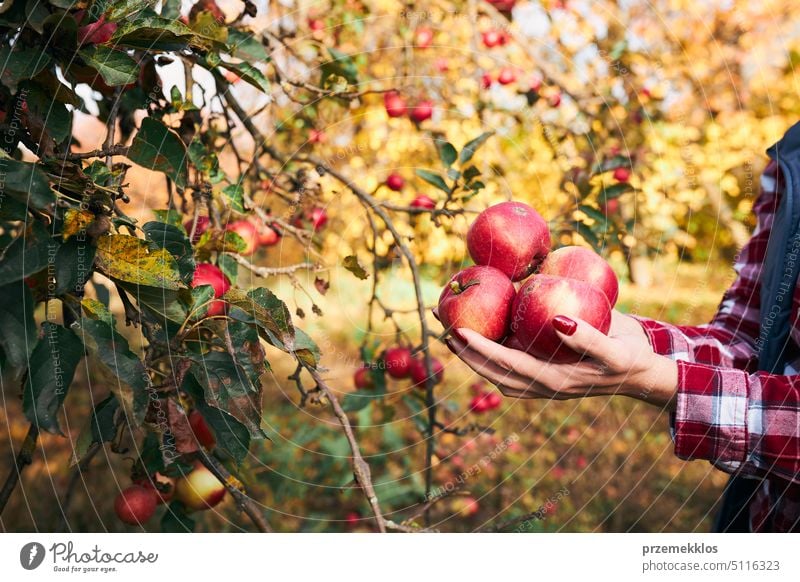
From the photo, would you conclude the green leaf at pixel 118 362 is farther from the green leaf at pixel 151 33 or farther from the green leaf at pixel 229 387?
the green leaf at pixel 151 33

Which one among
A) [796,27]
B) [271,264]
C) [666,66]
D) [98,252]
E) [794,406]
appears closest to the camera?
[98,252]

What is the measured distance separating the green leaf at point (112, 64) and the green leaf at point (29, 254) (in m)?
0.15

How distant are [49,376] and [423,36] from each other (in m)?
1.75

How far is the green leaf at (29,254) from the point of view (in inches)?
21.2

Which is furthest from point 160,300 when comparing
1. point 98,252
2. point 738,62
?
point 738,62

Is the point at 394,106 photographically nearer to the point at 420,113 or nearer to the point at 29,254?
the point at 420,113

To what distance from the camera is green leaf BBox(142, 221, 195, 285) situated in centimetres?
67

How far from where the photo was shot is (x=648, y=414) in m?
2.85

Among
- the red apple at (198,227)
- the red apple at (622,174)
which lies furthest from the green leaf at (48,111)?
the red apple at (622,174)

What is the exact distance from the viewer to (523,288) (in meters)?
0.77

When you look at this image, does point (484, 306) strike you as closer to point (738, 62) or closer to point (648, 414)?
point (648, 414)

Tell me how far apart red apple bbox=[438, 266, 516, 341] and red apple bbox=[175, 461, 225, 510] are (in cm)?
42

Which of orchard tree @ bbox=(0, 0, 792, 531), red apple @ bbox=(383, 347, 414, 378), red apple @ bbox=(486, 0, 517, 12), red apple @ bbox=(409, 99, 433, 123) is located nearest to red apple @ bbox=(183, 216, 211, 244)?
orchard tree @ bbox=(0, 0, 792, 531)

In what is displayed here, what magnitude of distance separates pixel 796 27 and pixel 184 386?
378cm
